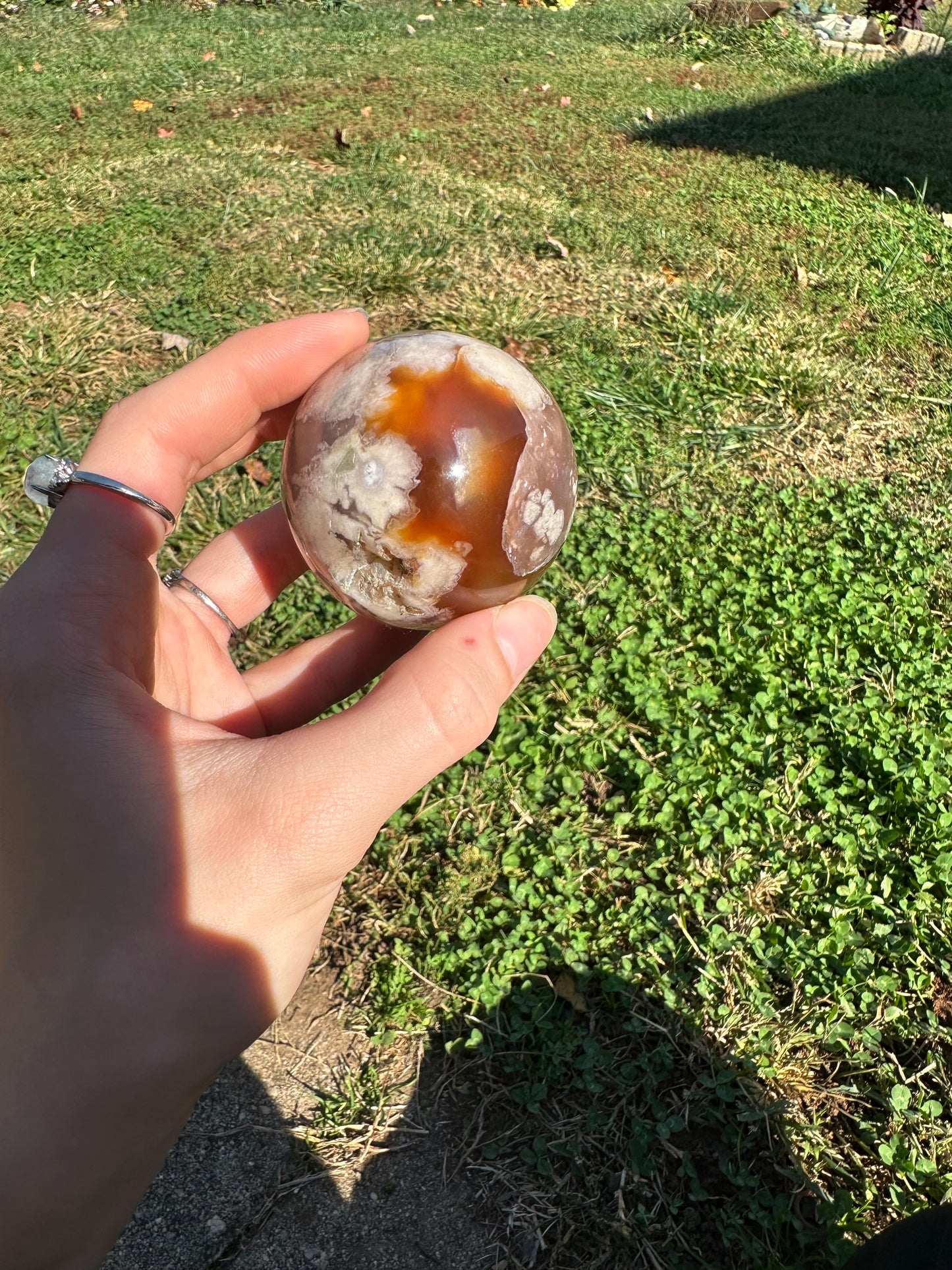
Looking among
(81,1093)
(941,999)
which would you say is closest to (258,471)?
(81,1093)

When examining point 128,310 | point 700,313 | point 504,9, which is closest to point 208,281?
point 128,310

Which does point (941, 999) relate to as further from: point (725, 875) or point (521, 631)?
point (521, 631)

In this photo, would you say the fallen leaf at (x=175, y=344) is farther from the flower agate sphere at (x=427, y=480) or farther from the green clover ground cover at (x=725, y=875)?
the flower agate sphere at (x=427, y=480)

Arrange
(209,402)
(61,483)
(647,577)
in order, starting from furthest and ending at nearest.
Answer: (647,577)
(209,402)
(61,483)

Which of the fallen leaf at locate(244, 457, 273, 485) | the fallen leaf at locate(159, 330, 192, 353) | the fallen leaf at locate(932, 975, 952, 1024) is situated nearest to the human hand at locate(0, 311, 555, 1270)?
the fallen leaf at locate(932, 975, 952, 1024)

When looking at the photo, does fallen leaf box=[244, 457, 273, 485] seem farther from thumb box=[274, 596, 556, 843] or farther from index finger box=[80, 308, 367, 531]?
thumb box=[274, 596, 556, 843]

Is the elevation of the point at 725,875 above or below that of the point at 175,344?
below
